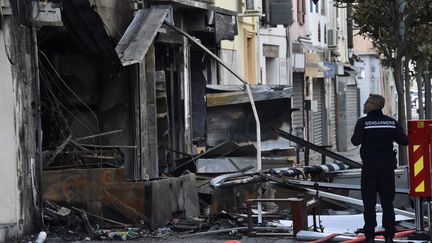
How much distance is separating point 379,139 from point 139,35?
4.82 m

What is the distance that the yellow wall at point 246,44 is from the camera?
22906mm

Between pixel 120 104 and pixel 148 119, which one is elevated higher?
pixel 120 104

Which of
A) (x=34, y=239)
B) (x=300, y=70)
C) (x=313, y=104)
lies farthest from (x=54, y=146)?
(x=313, y=104)

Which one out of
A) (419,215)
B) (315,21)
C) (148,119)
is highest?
(315,21)

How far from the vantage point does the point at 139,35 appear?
13.6 m

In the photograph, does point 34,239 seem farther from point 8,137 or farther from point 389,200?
point 389,200

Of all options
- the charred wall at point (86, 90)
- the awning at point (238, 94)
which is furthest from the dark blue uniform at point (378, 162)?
the awning at point (238, 94)

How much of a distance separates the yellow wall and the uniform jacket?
12.1 metres

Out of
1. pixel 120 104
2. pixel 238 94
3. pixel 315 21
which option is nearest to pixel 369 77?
pixel 315 21

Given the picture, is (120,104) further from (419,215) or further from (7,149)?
(419,215)

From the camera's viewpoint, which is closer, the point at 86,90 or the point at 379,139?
the point at 379,139

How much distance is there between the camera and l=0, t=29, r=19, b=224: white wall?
10906 mm

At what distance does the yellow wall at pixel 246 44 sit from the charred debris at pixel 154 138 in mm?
3629

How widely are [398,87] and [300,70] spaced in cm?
1120
